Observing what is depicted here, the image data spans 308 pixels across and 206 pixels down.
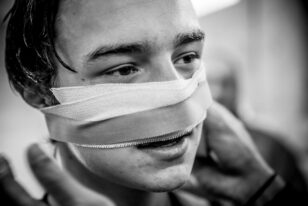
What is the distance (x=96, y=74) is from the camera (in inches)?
36.7

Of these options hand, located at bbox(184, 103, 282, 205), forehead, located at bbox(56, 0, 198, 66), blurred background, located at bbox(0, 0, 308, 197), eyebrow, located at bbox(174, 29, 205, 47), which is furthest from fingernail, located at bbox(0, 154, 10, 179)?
blurred background, located at bbox(0, 0, 308, 197)

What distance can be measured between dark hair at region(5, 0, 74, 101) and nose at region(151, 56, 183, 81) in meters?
0.25

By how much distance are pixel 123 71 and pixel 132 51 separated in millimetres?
77

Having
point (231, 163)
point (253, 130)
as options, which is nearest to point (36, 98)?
point (231, 163)

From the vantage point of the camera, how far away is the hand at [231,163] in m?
1.40

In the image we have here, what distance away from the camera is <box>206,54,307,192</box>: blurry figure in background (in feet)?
8.76

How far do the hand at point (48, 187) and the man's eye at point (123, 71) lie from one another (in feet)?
1.42

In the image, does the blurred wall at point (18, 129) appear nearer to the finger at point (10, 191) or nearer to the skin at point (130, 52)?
the finger at point (10, 191)

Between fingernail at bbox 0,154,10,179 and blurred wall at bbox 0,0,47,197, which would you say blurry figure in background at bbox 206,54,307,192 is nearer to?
blurred wall at bbox 0,0,47,197

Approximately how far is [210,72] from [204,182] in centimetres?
190

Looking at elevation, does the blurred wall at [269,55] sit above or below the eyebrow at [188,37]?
below

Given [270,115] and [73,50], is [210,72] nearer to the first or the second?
[270,115]

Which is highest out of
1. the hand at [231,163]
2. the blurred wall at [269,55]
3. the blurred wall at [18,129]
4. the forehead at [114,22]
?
the forehead at [114,22]

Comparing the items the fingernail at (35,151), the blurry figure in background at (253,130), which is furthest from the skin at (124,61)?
the blurry figure in background at (253,130)
